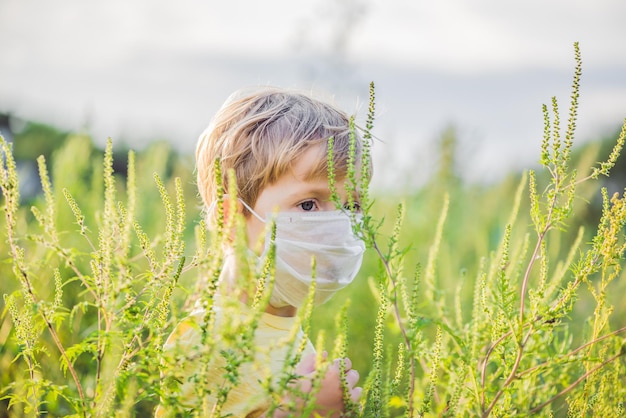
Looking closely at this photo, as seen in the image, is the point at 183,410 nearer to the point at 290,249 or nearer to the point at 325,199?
the point at 290,249

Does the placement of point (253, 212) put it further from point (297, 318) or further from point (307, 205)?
point (297, 318)

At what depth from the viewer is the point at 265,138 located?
267 cm

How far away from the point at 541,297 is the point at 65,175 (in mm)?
3992

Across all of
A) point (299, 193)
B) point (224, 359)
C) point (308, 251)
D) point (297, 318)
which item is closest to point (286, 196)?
point (299, 193)

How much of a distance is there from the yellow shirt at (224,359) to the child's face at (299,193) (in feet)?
1.27

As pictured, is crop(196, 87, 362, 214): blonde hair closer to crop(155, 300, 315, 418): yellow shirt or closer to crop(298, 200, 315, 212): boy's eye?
crop(298, 200, 315, 212): boy's eye

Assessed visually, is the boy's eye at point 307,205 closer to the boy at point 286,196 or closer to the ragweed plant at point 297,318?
the boy at point 286,196

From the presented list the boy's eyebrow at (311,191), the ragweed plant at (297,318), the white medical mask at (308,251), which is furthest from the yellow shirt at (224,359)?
the boy's eyebrow at (311,191)

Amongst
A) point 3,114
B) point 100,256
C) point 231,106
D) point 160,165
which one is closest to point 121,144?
point 3,114

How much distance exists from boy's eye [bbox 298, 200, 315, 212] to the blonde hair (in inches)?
3.7

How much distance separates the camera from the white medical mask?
8.02 feet

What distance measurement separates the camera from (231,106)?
2.86 m

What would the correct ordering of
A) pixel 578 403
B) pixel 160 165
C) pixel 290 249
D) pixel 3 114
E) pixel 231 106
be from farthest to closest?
pixel 3 114 < pixel 160 165 < pixel 231 106 < pixel 290 249 < pixel 578 403

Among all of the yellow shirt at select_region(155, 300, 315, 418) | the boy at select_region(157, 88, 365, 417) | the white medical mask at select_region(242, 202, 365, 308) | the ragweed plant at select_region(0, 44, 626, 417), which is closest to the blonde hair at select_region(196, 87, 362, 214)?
the boy at select_region(157, 88, 365, 417)
